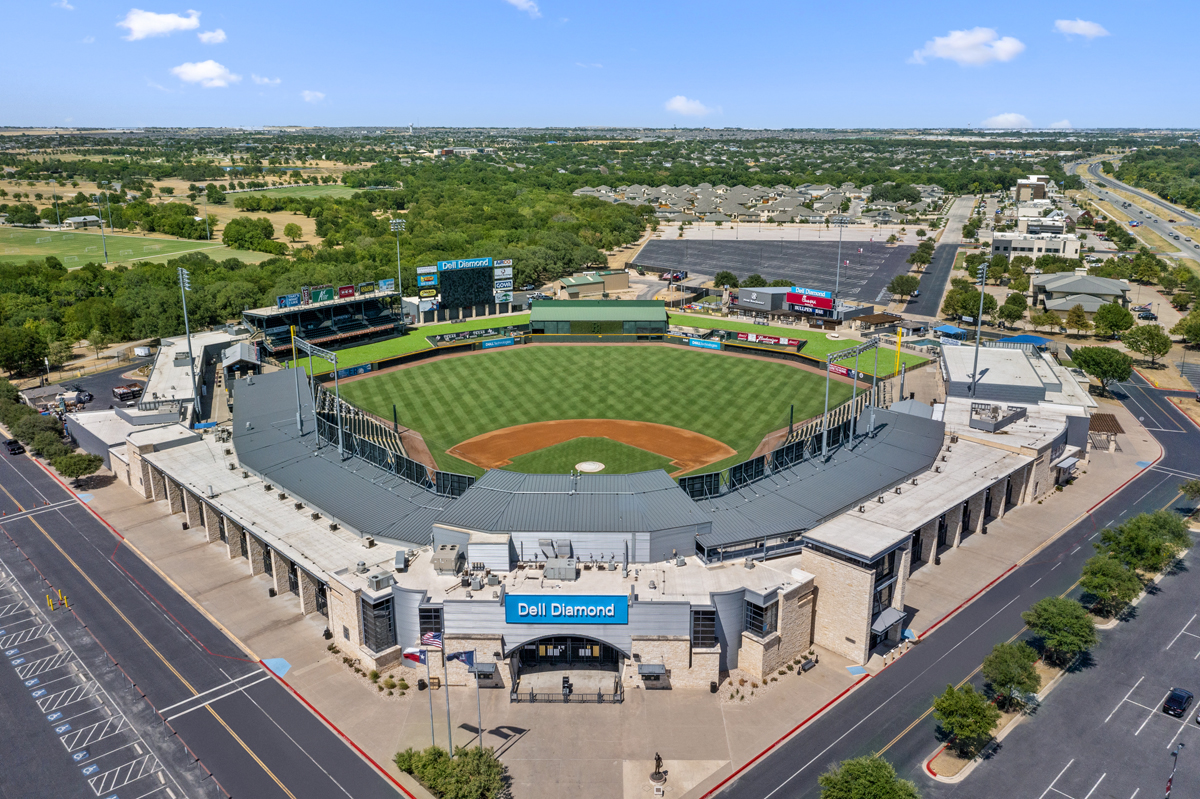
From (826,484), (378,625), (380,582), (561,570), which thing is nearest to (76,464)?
(380,582)

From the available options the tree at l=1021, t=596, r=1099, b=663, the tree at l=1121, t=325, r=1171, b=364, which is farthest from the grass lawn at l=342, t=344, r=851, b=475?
the tree at l=1121, t=325, r=1171, b=364

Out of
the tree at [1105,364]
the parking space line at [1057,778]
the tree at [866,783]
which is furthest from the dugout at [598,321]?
the tree at [866,783]

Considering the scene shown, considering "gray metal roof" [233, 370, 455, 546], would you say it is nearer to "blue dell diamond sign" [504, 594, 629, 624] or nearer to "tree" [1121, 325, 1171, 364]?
"blue dell diamond sign" [504, 594, 629, 624]

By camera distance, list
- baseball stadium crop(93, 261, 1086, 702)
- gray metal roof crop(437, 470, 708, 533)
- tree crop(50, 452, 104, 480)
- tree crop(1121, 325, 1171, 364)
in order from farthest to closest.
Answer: tree crop(1121, 325, 1171, 364) → tree crop(50, 452, 104, 480) → gray metal roof crop(437, 470, 708, 533) → baseball stadium crop(93, 261, 1086, 702)

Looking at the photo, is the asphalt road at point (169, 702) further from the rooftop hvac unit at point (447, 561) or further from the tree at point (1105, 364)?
the tree at point (1105, 364)

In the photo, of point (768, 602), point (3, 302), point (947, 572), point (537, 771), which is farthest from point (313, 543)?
point (3, 302)

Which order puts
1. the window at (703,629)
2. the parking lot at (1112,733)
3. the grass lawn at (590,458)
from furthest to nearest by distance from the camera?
1. the grass lawn at (590,458)
2. the window at (703,629)
3. the parking lot at (1112,733)

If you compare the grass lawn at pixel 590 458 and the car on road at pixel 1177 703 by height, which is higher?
the grass lawn at pixel 590 458

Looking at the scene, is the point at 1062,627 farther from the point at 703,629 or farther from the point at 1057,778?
the point at 703,629
